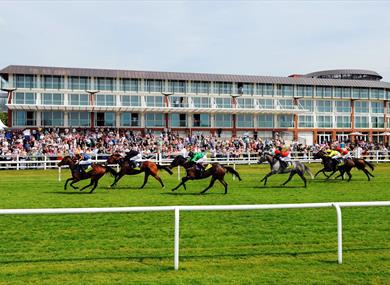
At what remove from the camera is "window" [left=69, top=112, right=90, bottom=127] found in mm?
44656

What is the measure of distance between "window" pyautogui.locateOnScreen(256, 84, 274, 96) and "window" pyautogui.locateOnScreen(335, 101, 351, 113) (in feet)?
30.1

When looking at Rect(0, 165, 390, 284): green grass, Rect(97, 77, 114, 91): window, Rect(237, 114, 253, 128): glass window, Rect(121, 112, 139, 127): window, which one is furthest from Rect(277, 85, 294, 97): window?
Rect(0, 165, 390, 284): green grass

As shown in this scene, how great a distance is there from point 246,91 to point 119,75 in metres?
14.2

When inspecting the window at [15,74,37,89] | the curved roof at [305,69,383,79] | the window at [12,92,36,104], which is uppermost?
the curved roof at [305,69,383,79]

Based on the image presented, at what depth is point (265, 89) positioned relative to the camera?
52688mm

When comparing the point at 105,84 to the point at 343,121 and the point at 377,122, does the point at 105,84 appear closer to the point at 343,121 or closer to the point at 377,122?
the point at 343,121

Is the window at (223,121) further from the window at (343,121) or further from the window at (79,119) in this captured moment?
the window at (343,121)

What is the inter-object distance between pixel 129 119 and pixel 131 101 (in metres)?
2.02

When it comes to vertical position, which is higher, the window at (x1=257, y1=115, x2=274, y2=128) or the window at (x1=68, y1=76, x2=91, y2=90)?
the window at (x1=68, y1=76, x2=91, y2=90)

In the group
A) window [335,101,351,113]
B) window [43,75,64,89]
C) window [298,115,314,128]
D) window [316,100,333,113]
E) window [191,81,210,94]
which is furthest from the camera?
window [335,101,351,113]

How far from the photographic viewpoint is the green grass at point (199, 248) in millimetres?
5188

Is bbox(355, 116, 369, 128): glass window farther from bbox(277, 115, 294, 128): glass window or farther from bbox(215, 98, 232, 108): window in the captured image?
bbox(215, 98, 232, 108): window

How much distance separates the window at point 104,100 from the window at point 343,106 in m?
27.3

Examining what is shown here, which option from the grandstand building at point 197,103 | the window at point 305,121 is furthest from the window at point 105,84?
the window at point 305,121
